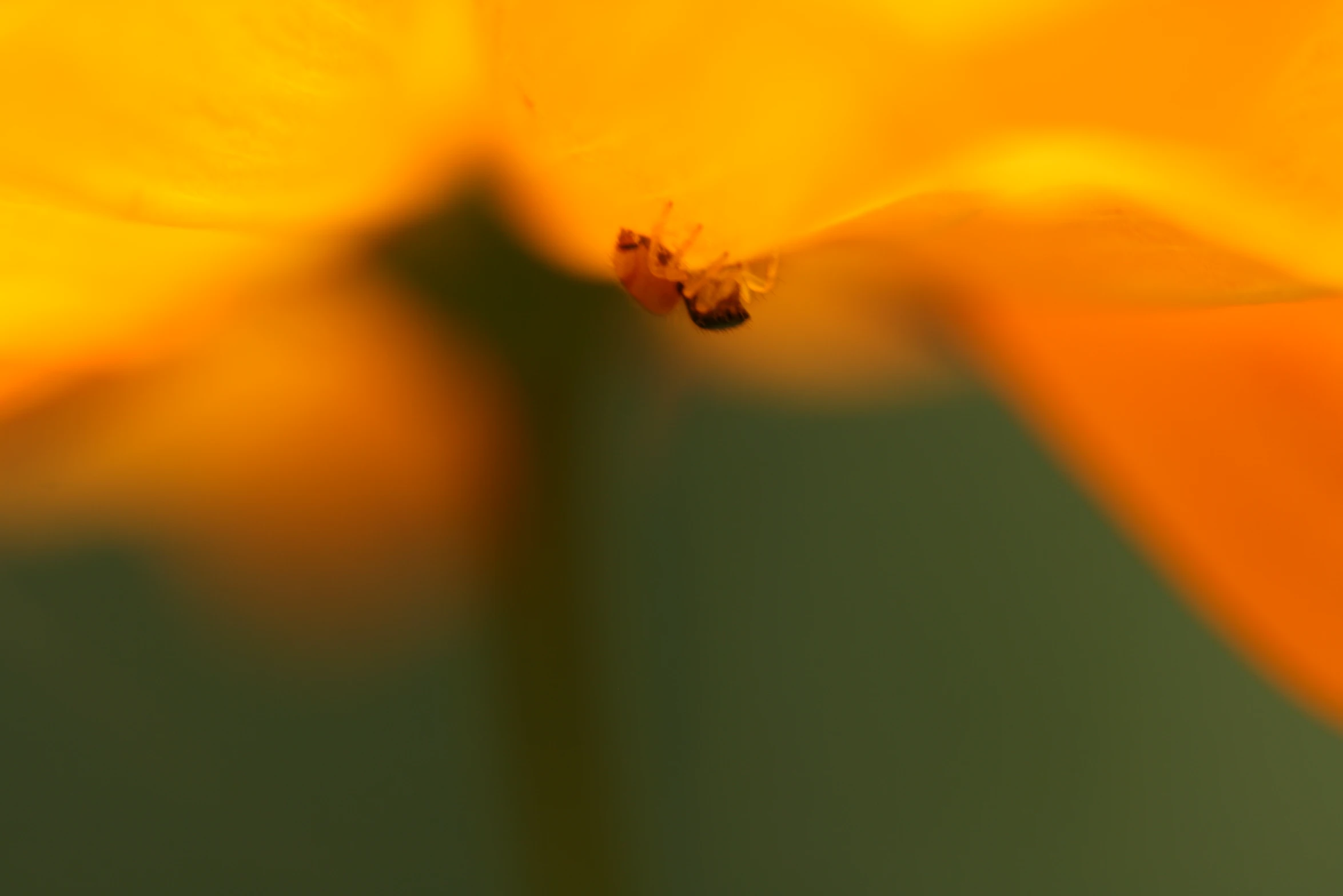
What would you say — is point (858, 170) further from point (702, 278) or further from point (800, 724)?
point (800, 724)

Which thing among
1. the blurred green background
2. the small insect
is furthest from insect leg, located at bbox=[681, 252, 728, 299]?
the blurred green background

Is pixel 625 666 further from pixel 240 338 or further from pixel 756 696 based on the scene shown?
pixel 240 338

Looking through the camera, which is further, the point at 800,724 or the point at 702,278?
the point at 800,724

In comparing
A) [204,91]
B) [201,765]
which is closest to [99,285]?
[204,91]

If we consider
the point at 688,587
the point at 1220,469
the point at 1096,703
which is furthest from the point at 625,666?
the point at 1220,469
